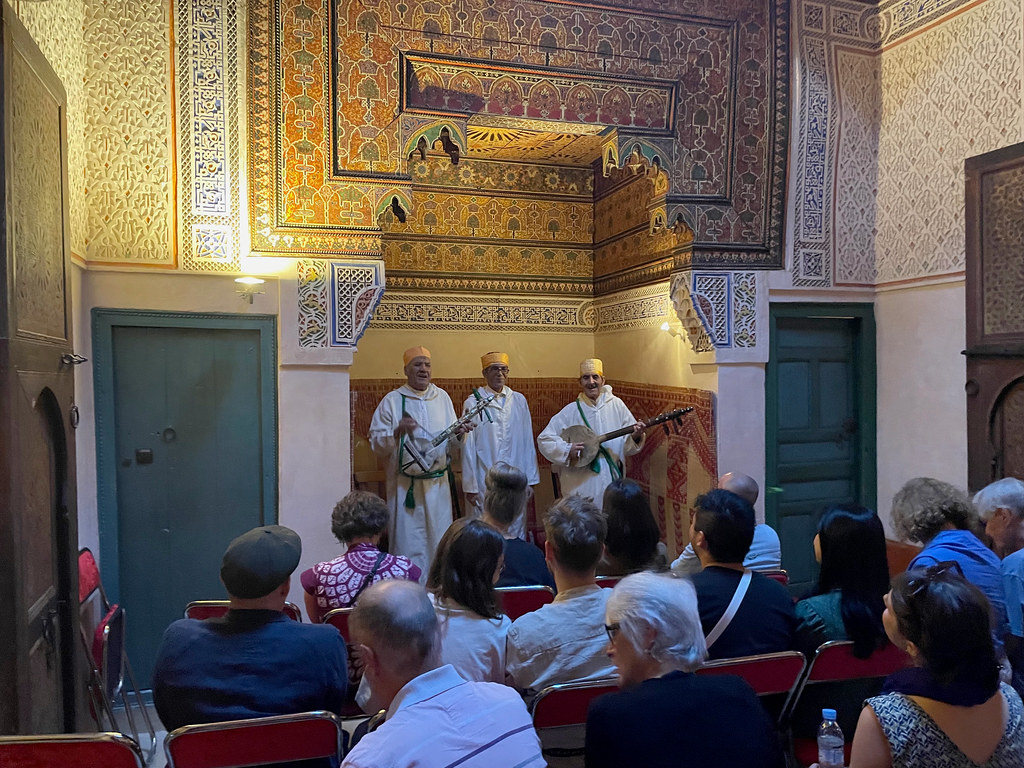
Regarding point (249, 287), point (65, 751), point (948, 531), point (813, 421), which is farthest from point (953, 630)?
point (813, 421)

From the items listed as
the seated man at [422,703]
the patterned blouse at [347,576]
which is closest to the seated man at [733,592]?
the seated man at [422,703]

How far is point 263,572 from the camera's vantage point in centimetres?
190

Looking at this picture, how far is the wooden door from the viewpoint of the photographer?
4.02 m

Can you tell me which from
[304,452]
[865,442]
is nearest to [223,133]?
[304,452]

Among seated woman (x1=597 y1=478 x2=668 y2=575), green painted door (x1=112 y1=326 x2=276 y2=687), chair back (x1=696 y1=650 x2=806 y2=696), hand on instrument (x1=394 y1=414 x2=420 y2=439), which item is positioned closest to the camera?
chair back (x1=696 y1=650 x2=806 y2=696)

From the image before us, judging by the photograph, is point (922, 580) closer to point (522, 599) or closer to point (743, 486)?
point (522, 599)

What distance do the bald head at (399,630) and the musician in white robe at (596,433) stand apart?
11.9 ft

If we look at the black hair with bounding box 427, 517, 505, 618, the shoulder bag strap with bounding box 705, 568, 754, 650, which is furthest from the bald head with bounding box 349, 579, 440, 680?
the shoulder bag strap with bounding box 705, 568, 754, 650

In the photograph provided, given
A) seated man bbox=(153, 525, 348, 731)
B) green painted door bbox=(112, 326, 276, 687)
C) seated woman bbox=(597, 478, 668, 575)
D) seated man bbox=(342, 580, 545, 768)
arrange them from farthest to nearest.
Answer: green painted door bbox=(112, 326, 276, 687), seated woman bbox=(597, 478, 668, 575), seated man bbox=(153, 525, 348, 731), seated man bbox=(342, 580, 545, 768)

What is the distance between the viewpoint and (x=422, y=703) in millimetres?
1454

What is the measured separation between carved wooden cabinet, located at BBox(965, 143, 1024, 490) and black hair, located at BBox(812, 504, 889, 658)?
233 centimetres

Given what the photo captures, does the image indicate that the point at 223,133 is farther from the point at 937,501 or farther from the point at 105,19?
the point at 937,501

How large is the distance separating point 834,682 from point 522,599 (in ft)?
3.31

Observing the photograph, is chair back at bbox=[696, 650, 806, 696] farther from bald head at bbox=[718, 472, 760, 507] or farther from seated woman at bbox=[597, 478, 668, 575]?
bald head at bbox=[718, 472, 760, 507]
